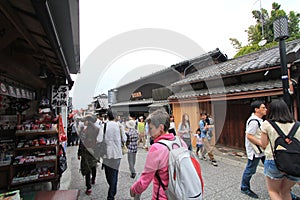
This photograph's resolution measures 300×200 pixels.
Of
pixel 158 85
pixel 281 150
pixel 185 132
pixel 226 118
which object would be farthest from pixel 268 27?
pixel 281 150

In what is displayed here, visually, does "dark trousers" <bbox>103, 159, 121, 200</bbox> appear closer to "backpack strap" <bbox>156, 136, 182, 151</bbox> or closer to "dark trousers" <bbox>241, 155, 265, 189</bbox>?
"backpack strap" <bbox>156, 136, 182, 151</bbox>

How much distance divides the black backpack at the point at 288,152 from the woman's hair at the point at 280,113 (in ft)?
0.41

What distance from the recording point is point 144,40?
1014 cm

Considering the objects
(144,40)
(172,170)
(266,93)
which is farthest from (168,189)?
(144,40)

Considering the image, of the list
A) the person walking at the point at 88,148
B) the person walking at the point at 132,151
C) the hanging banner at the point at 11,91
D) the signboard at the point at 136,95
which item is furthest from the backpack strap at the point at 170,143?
the signboard at the point at 136,95

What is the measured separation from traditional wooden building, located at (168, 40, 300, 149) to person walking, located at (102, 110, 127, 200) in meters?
5.42

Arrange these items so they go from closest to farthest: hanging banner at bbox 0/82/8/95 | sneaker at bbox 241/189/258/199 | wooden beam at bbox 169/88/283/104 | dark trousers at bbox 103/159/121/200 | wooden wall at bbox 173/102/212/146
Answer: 1. hanging banner at bbox 0/82/8/95
2. dark trousers at bbox 103/159/121/200
3. sneaker at bbox 241/189/258/199
4. wooden beam at bbox 169/88/283/104
5. wooden wall at bbox 173/102/212/146

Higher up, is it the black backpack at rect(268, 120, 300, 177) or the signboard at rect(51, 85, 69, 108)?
the signboard at rect(51, 85, 69, 108)

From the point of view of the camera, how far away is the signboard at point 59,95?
20.2ft

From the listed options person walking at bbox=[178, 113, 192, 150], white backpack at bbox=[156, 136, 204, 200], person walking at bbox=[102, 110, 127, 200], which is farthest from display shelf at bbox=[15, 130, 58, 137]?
person walking at bbox=[178, 113, 192, 150]

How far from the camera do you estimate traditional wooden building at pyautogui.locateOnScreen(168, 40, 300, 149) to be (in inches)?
244

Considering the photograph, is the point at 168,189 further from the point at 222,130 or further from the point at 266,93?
the point at 222,130

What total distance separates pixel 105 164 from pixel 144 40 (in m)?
8.17

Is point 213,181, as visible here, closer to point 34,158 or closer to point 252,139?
point 252,139
